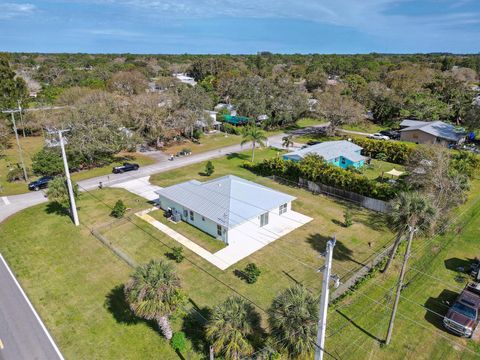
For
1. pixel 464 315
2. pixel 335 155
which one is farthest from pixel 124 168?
pixel 464 315

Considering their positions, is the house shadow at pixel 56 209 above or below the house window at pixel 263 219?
below

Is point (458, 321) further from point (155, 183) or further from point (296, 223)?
point (155, 183)

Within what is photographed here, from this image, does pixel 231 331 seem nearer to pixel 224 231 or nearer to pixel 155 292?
pixel 155 292

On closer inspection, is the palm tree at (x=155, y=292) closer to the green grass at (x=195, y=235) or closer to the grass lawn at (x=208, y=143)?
the green grass at (x=195, y=235)

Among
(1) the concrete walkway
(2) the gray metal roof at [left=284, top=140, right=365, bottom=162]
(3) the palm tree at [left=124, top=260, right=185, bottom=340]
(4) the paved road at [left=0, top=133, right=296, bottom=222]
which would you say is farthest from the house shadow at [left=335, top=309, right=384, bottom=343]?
(4) the paved road at [left=0, top=133, right=296, bottom=222]

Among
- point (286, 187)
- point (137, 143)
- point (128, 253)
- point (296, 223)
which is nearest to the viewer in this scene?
point (128, 253)

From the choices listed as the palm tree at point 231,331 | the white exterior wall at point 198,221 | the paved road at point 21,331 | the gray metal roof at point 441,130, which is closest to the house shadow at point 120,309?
the paved road at point 21,331

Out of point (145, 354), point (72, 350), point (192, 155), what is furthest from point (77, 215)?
point (192, 155)
